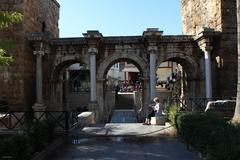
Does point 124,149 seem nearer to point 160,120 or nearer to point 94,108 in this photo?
point 160,120

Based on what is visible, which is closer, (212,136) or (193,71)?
(212,136)

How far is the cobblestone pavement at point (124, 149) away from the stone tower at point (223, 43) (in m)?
8.98

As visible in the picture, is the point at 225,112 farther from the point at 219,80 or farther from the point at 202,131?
the point at 219,80

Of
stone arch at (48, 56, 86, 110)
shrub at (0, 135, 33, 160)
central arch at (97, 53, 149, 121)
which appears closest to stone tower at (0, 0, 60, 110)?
stone arch at (48, 56, 86, 110)

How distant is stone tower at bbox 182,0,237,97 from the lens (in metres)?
20.1

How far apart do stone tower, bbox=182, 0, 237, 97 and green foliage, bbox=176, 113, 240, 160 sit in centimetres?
1123

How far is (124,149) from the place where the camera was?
36.6ft

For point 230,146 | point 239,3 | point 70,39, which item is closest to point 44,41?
point 70,39

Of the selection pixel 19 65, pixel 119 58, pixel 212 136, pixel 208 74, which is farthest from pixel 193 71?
pixel 212 136

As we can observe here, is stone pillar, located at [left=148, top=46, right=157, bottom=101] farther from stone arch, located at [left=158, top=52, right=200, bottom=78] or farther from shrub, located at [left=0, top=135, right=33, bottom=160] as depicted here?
shrub, located at [left=0, top=135, right=33, bottom=160]

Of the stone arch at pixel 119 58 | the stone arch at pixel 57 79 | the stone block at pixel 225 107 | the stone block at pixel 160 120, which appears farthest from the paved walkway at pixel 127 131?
the stone arch at pixel 57 79

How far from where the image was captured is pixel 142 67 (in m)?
23.0

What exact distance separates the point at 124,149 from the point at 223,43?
1159 cm

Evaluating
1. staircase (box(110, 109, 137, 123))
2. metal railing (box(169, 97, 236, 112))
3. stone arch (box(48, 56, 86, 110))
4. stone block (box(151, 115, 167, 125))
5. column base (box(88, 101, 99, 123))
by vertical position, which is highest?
stone arch (box(48, 56, 86, 110))
